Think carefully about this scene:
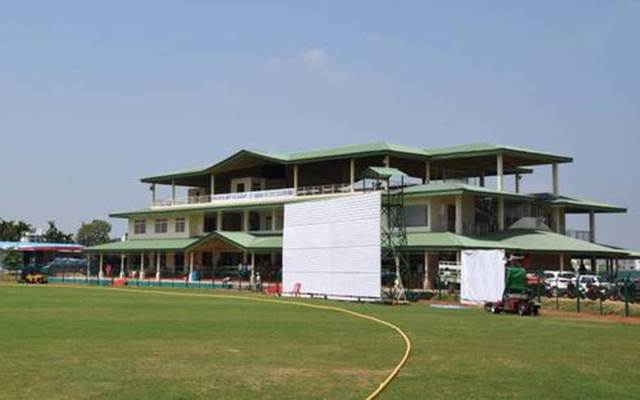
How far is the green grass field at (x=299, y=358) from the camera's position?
13.1 metres

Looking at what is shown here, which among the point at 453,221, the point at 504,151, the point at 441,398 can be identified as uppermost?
the point at 504,151

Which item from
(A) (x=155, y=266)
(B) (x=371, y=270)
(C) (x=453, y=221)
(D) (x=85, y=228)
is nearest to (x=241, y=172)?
(A) (x=155, y=266)

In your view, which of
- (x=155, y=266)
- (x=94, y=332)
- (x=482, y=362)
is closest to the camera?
(x=482, y=362)

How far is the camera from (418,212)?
195ft

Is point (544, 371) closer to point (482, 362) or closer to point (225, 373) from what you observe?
point (482, 362)

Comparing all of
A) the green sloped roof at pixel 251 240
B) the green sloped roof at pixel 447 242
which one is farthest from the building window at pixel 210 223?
the green sloped roof at pixel 447 242

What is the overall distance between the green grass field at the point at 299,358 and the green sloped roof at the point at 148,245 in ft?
150

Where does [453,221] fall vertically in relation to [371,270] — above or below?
above

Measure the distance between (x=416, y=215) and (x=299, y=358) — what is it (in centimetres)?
4315

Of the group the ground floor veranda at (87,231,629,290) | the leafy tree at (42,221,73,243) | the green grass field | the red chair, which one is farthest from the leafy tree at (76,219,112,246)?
the green grass field

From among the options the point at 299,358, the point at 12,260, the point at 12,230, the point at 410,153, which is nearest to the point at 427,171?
the point at 410,153

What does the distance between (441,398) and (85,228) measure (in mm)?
153163

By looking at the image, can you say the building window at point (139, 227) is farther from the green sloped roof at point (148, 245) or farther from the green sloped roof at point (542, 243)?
the green sloped roof at point (542, 243)

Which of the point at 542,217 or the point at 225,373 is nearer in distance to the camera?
the point at 225,373
